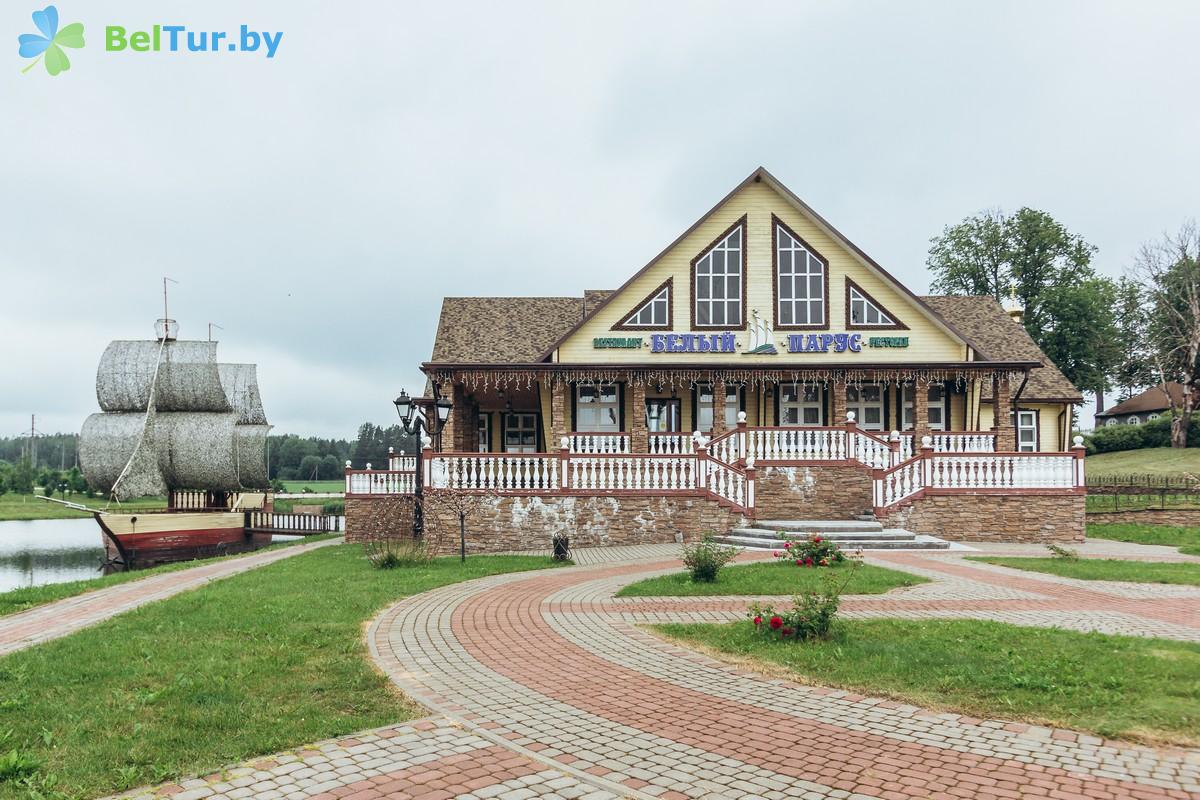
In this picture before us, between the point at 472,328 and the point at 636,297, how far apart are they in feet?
20.8

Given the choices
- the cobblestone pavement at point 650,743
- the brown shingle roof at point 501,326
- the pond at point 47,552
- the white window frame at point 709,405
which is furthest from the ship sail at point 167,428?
the cobblestone pavement at point 650,743

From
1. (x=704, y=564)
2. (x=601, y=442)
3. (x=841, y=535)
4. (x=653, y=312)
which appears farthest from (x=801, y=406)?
(x=704, y=564)

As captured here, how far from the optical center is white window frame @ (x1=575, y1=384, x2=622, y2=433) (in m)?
24.6

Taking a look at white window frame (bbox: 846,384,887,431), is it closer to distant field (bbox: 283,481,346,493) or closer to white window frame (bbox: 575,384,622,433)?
white window frame (bbox: 575,384,622,433)

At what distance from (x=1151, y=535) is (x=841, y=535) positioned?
379 inches

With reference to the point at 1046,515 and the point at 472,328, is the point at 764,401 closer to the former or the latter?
the point at 1046,515

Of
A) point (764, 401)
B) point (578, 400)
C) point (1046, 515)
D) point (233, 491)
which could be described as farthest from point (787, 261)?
point (233, 491)

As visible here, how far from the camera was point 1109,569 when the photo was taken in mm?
13734

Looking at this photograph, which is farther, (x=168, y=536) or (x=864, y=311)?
(x=168, y=536)

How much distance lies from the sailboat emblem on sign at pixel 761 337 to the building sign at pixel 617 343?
11.3 feet

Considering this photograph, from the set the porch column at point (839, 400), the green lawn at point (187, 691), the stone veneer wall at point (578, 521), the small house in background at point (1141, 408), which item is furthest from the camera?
the small house in background at point (1141, 408)

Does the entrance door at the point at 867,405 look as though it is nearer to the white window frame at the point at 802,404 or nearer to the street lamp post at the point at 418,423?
the white window frame at the point at 802,404

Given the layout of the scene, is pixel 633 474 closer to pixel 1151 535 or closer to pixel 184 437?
pixel 1151 535

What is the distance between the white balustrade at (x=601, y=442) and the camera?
22.6 meters
